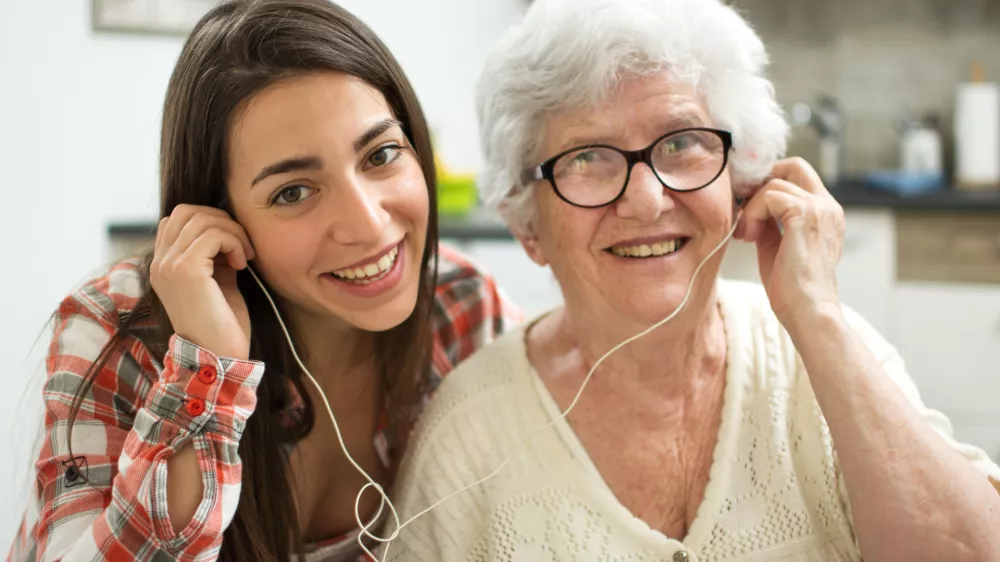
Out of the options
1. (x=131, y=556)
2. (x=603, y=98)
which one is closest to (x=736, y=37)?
(x=603, y=98)

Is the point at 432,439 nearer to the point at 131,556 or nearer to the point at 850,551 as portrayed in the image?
the point at 131,556

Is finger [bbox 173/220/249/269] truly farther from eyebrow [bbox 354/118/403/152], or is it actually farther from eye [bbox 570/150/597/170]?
eye [bbox 570/150/597/170]

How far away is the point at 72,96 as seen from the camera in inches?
121

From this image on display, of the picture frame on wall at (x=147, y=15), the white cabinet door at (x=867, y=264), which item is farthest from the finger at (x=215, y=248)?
the picture frame on wall at (x=147, y=15)

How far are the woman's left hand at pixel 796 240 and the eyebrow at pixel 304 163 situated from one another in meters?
0.55

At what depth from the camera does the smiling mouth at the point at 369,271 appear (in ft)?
4.35

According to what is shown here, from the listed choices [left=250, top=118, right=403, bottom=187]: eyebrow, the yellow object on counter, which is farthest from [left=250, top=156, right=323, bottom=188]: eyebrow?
the yellow object on counter

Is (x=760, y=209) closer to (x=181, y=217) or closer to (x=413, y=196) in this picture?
(x=413, y=196)

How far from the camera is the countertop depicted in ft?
9.39

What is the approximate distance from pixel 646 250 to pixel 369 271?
0.39 metres

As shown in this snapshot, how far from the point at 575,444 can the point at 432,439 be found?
222 mm

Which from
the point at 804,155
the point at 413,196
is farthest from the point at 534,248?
the point at 804,155

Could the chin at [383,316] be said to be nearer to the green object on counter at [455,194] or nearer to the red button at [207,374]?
the red button at [207,374]

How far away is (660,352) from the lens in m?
1.41
